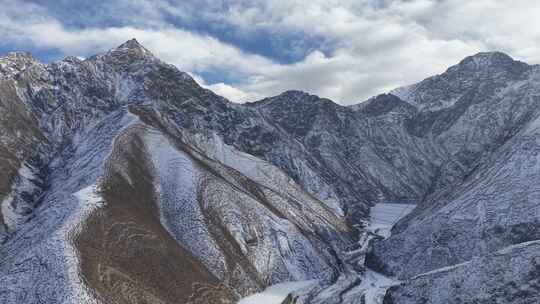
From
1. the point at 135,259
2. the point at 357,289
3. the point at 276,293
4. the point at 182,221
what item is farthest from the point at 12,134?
the point at 357,289

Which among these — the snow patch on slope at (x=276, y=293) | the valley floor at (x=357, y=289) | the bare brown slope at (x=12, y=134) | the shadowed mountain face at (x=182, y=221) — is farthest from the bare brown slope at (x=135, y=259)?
the bare brown slope at (x=12, y=134)

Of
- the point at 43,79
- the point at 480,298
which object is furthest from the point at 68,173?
the point at 480,298

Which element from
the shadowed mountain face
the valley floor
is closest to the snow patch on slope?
the valley floor

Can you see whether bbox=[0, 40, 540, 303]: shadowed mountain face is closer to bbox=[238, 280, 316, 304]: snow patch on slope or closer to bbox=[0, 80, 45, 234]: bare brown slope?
bbox=[0, 80, 45, 234]: bare brown slope

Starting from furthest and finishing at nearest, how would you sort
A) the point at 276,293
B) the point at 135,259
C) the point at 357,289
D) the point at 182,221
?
the point at 182,221, the point at 357,289, the point at 276,293, the point at 135,259

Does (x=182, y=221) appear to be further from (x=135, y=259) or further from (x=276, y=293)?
(x=135, y=259)

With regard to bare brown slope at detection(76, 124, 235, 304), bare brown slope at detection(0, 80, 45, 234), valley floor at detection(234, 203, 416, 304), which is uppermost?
bare brown slope at detection(0, 80, 45, 234)

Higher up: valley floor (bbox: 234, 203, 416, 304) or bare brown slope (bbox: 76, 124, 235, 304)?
bare brown slope (bbox: 76, 124, 235, 304)

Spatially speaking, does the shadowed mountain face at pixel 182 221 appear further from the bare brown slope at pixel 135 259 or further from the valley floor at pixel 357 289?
the valley floor at pixel 357 289
